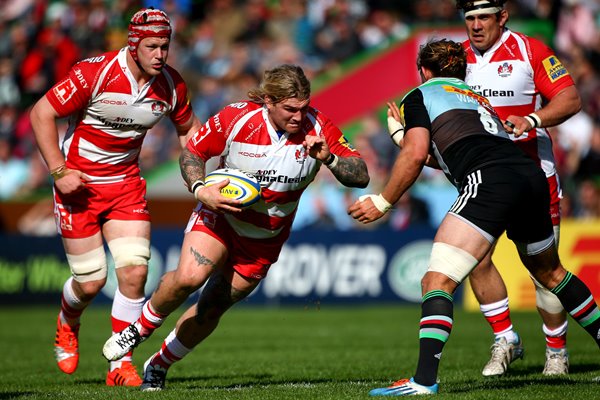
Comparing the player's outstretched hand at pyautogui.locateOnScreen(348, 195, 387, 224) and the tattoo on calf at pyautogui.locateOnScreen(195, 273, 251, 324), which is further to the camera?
the tattoo on calf at pyautogui.locateOnScreen(195, 273, 251, 324)

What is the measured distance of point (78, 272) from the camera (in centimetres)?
918

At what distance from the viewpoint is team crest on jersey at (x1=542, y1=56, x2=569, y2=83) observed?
849 centimetres

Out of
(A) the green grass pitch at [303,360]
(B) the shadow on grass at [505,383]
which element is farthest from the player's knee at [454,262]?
(B) the shadow on grass at [505,383]

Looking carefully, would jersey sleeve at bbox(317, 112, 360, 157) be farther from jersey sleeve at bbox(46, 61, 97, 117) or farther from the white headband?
jersey sleeve at bbox(46, 61, 97, 117)

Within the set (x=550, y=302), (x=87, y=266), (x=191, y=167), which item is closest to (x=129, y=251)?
(x=87, y=266)

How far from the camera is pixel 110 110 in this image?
8.91m

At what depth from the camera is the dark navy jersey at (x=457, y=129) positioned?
23.1ft

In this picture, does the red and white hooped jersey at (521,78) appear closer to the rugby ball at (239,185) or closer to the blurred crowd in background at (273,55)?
the rugby ball at (239,185)

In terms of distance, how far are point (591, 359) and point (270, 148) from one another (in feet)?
14.0

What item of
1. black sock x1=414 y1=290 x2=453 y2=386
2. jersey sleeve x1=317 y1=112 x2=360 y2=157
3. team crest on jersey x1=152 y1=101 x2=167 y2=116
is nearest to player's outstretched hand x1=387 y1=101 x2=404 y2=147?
jersey sleeve x1=317 y1=112 x2=360 y2=157

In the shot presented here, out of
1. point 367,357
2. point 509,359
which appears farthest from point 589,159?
point 509,359

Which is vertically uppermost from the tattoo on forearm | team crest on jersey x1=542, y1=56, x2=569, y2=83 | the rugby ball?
team crest on jersey x1=542, y1=56, x2=569, y2=83

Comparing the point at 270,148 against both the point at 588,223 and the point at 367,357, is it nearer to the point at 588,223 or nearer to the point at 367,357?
the point at 367,357

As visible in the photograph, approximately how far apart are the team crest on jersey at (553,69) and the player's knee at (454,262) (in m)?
2.40
